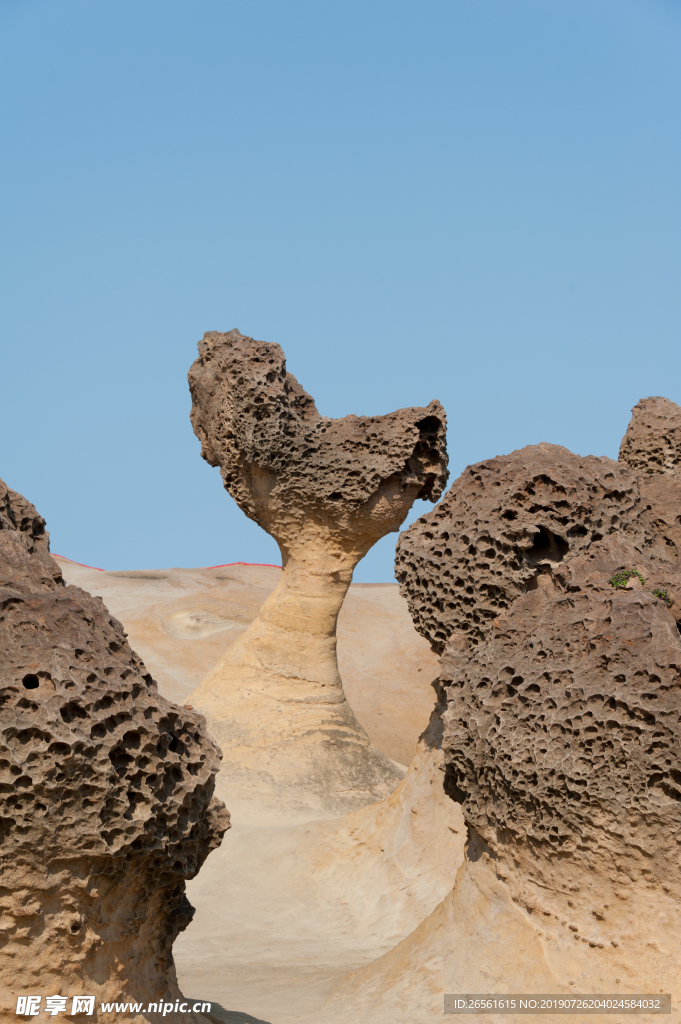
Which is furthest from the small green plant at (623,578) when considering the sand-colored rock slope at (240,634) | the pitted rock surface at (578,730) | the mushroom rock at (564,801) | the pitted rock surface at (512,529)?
the sand-colored rock slope at (240,634)

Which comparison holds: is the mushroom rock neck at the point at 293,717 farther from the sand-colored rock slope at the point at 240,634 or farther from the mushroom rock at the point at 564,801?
the mushroom rock at the point at 564,801

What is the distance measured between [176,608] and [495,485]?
12094 millimetres

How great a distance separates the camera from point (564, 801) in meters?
4.05

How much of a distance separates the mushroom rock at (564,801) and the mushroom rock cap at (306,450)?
488 cm

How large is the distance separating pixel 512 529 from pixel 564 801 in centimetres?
230

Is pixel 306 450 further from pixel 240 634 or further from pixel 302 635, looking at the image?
pixel 240 634

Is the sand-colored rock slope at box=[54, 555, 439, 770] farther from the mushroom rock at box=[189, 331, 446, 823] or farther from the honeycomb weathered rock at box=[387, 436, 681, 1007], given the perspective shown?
the honeycomb weathered rock at box=[387, 436, 681, 1007]

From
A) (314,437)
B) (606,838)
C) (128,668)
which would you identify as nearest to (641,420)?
(314,437)

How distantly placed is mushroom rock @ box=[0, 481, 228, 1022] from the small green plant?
2.23 meters

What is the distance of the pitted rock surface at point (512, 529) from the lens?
6094mm

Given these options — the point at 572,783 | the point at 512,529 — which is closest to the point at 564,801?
the point at 572,783

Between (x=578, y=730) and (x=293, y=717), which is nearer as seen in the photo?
(x=578, y=730)

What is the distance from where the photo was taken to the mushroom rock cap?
1003 cm

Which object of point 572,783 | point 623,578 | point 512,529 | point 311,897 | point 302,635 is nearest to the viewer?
point 572,783
